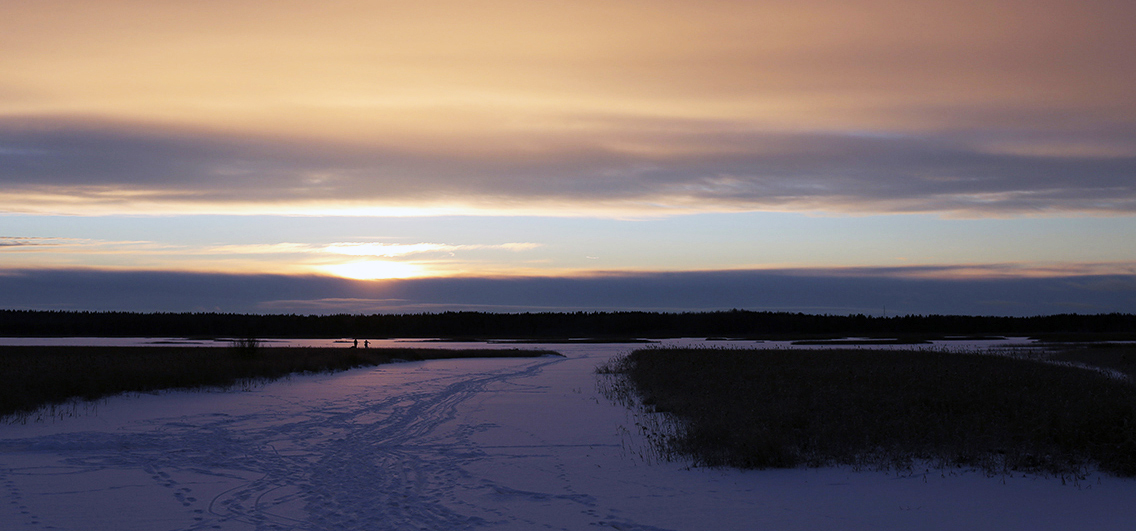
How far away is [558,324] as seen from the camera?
17162 centimetres

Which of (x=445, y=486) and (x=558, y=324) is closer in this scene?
(x=445, y=486)

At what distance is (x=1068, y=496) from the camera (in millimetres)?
8406

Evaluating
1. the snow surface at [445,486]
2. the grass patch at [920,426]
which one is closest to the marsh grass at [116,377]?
the snow surface at [445,486]

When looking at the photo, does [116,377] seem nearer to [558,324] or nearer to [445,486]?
[445,486]

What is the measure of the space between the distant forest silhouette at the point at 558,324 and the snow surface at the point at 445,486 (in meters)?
141

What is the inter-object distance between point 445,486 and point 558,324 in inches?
6412

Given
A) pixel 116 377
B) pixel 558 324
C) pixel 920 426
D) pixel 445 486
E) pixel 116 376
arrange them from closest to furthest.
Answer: pixel 445 486
pixel 920 426
pixel 116 377
pixel 116 376
pixel 558 324

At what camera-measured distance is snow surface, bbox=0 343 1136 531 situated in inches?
297

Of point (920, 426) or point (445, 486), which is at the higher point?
point (920, 426)

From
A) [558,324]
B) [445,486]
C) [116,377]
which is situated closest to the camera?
[445,486]

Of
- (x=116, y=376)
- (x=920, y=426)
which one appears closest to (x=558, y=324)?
(x=116, y=376)

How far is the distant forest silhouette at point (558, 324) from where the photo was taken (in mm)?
157250

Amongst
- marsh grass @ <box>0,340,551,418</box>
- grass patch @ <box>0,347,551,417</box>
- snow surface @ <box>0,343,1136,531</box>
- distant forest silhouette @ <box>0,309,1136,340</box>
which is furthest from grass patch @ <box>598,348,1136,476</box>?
distant forest silhouette @ <box>0,309,1136,340</box>

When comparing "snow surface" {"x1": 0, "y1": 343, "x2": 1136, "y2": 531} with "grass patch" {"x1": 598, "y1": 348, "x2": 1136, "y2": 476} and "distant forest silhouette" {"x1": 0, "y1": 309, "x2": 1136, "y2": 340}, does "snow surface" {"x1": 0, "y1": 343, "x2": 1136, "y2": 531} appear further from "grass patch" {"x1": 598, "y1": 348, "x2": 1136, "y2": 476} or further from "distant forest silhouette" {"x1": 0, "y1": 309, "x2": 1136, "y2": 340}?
"distant forest silhouette" {"x1": 0, "y1": 309, "x2": 1136, "y2": 340}
